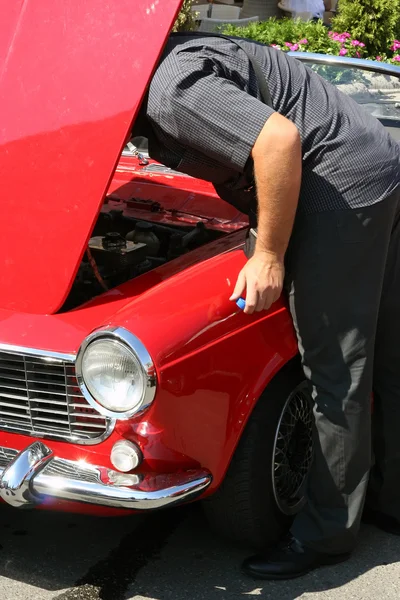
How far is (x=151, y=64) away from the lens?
8.77 ft

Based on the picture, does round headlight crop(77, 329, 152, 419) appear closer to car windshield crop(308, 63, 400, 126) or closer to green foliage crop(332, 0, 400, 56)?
car windshield crop(308, 63, 400, 126)

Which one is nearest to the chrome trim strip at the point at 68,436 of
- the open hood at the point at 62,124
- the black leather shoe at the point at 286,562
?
the open hood at the point at 62,124

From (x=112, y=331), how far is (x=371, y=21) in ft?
28.8

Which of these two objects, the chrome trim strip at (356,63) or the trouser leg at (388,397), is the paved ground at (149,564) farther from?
the chrome trim strip at (356,63)

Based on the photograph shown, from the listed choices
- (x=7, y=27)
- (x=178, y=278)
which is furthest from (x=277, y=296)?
(x=7, y=27)

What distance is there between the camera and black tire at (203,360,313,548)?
269cm

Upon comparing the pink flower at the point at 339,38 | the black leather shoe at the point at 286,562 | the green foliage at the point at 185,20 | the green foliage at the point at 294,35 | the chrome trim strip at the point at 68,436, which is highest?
the chrome trim strip at the point at 68,436

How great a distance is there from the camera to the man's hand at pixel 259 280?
248 centimetres

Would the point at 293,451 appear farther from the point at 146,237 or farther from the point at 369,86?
the point at 369,86

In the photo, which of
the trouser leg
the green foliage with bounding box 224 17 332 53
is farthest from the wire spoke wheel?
the green foliage with bounding box 224 17 332 53

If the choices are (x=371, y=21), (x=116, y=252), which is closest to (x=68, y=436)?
(x=116, y=252)

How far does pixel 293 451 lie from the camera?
9.74 feet

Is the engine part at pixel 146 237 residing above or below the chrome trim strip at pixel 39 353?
below

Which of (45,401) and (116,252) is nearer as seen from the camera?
(45,401)
